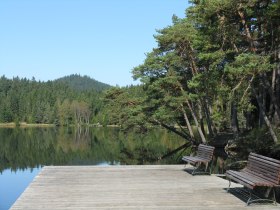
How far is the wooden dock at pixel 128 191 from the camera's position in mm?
7664

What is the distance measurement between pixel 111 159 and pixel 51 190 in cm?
1907

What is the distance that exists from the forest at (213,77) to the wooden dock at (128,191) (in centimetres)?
433

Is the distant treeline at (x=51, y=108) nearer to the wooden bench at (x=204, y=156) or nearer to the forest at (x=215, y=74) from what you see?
the forest at (x=215, y=74)

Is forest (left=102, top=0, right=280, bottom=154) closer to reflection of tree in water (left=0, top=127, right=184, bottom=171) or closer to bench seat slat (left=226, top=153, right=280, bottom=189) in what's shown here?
reflection of tree in water (left=0, top=127, right=184, bottom=171)

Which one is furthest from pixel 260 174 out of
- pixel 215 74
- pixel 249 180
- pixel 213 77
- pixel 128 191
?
pixel 213 77

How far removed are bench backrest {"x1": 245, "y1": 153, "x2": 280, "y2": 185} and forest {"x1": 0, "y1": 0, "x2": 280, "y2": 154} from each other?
4321 mm

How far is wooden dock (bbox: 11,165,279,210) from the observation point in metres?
7.66

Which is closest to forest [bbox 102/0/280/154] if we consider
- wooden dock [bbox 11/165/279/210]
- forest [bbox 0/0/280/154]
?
forest [bbox 0/0/280/154]

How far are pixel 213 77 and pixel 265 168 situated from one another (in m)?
9.16

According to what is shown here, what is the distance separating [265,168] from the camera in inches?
320

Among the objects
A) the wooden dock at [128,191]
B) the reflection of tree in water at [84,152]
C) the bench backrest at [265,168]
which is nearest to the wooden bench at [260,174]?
the bench backrest at [265,168]

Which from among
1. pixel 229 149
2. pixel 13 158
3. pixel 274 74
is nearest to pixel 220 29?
pixel 274 74

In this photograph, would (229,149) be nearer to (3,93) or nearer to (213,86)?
(213,86)

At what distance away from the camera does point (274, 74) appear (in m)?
17.6
